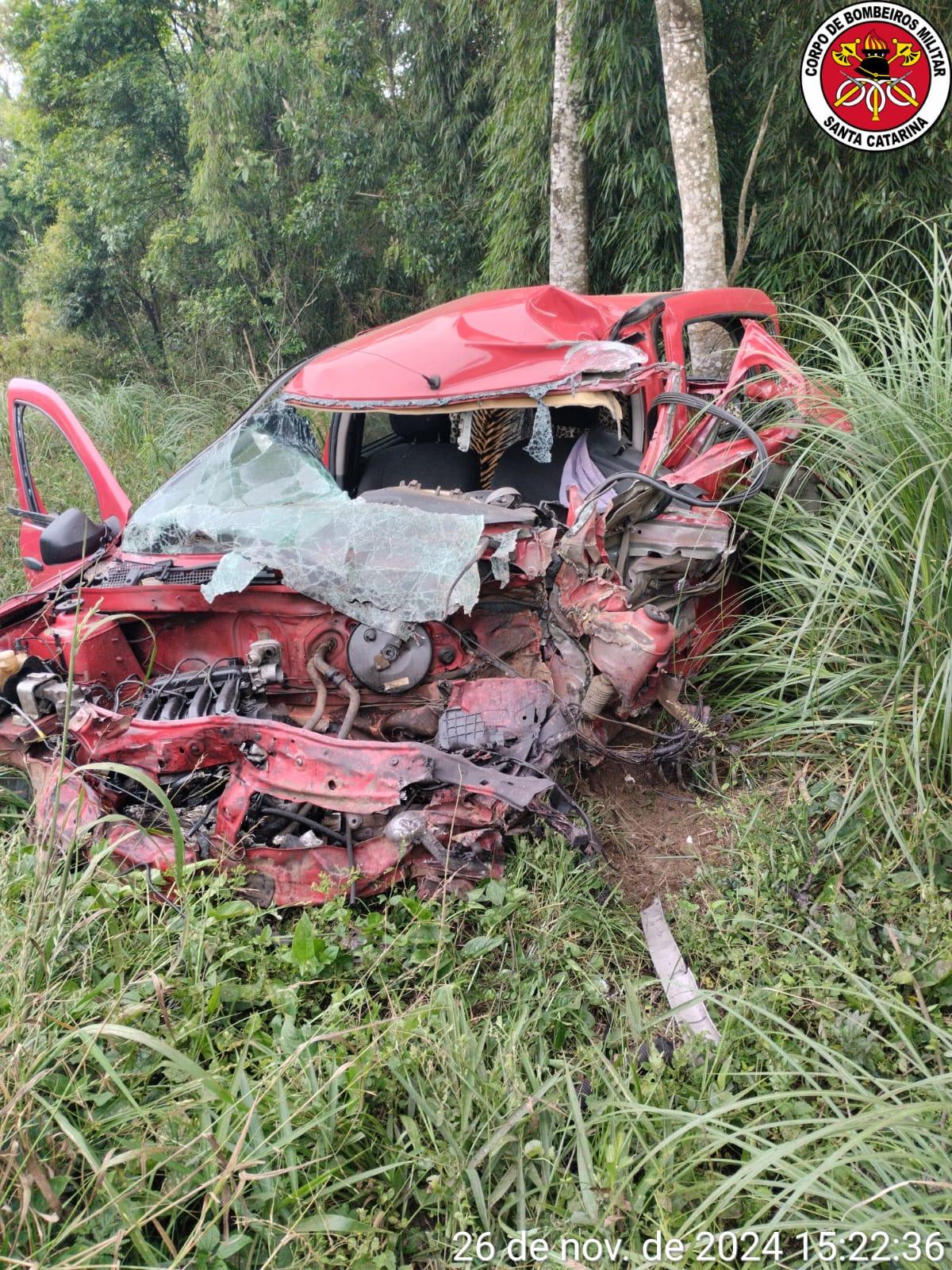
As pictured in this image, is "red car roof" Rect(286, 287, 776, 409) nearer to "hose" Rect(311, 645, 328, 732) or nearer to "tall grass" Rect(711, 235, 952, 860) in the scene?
"tall grass" Rect(711, 235, 952, 860)

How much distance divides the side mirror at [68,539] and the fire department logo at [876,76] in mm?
4727

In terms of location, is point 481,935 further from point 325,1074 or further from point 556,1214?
point 556,1214

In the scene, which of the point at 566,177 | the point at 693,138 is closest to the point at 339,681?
the point at 693,138

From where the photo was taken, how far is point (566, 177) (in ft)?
22.3

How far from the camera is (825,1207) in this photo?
176cm

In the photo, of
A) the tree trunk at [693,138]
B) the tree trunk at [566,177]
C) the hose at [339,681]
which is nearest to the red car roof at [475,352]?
the hose at [339,681]

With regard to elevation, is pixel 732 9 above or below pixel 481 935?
above

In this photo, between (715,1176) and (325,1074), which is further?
(325,1074)

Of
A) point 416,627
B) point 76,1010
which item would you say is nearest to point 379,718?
point 416,627

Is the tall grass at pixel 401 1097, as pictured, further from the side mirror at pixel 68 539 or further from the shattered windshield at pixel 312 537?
the side mirror at pixel 68 539

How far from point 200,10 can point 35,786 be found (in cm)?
1199

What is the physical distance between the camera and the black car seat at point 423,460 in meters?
3.94

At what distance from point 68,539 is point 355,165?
707cm

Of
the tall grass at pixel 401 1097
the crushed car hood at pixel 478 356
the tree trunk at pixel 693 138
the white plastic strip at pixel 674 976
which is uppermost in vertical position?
the tree trunk at pixel 693 138
